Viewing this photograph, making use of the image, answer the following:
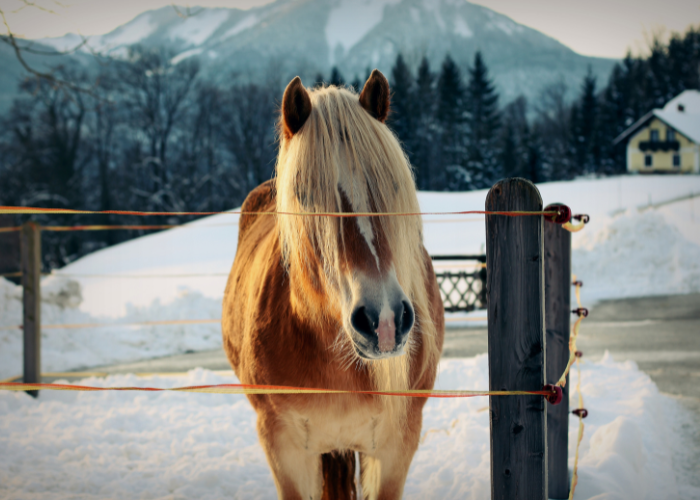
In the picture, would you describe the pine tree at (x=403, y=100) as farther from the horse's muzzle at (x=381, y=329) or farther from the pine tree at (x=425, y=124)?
the horse's muzzle at (x=381, y=329)

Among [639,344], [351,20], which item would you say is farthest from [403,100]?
[351,20]

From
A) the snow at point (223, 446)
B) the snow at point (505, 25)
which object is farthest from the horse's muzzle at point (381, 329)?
the snow at point (505, 25)

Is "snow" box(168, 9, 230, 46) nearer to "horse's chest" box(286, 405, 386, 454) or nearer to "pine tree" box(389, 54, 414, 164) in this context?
"pine tree" box(389, 54, 414, 164)

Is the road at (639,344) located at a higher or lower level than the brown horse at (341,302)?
lower

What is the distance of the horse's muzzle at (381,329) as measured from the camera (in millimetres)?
1295

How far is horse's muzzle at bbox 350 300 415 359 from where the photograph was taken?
1.29 m

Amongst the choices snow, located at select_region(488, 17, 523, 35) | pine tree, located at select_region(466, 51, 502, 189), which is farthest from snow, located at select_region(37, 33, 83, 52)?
snow, located at select_region(488, 17, 523, 35)

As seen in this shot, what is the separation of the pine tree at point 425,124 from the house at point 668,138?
14.4 metres

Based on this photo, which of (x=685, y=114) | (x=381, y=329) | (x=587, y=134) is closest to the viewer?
(x=381, y=329)

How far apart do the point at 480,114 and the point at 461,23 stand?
8934 cm

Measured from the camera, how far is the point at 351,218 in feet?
4.84

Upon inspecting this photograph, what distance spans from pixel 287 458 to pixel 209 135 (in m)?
29.8

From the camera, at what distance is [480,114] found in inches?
1358

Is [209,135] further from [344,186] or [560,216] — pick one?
[560,216]
